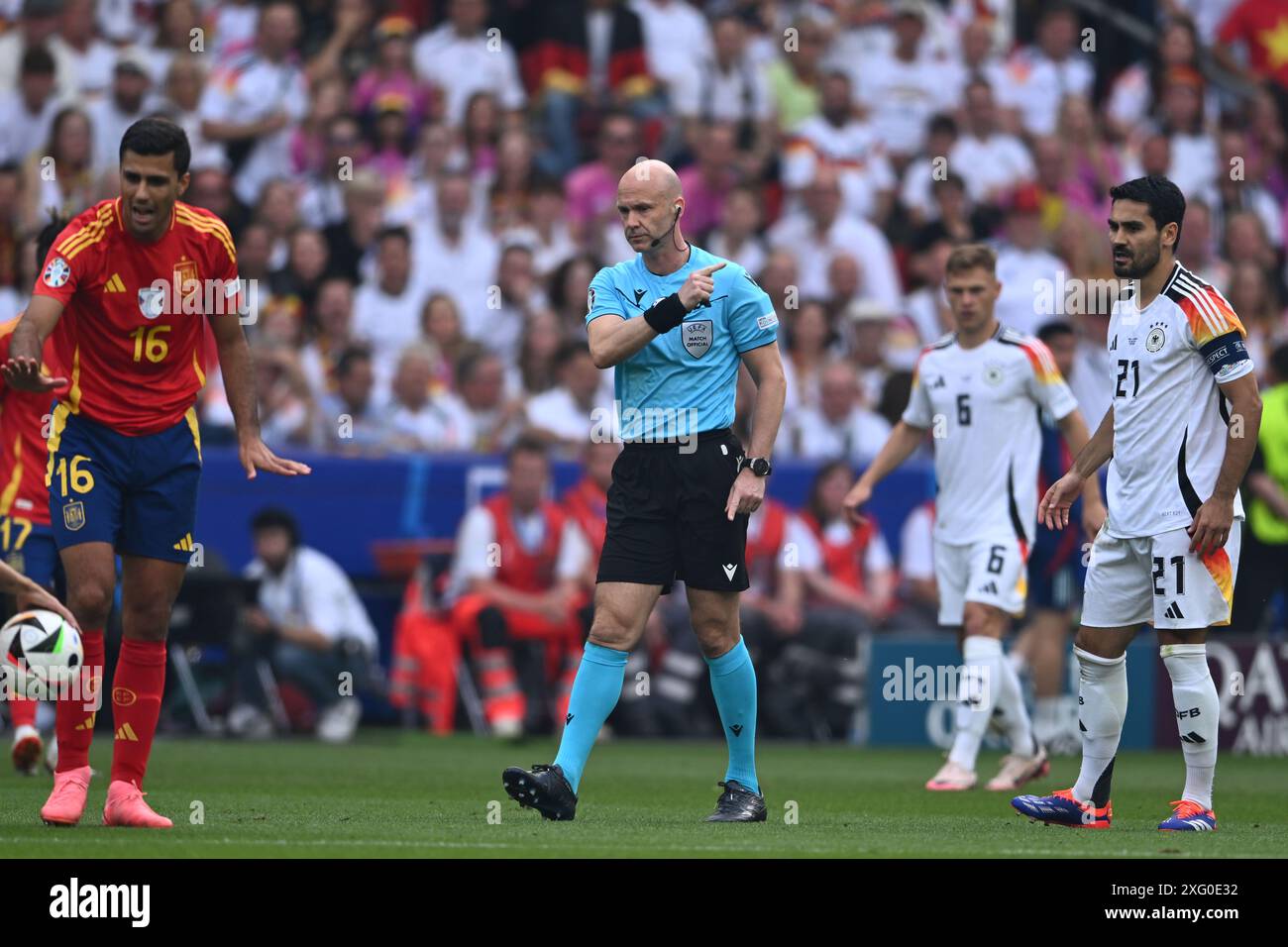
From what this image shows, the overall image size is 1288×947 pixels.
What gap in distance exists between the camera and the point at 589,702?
9180mm

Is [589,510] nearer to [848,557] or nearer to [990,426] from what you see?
[848,557]

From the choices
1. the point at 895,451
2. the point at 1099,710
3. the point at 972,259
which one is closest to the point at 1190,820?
the point at 1099,710

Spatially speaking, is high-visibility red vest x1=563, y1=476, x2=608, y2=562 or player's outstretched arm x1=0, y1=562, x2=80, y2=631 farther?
high-visibility red vest x1=563, y1=476, x2=608, y2=562

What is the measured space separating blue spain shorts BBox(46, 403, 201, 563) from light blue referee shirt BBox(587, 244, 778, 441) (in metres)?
1.88

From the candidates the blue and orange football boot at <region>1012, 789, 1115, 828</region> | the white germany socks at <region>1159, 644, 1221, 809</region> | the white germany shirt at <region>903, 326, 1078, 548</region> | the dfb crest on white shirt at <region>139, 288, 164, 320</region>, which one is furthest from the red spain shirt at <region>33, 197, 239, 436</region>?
the white germany shirt at <region>903, 326, 1078, 548</region>

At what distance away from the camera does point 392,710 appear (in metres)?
17.5

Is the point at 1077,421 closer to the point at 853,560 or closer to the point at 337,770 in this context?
the point at 337,770

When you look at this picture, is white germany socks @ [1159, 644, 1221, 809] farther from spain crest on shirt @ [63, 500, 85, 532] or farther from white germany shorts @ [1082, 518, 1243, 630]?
spain crest on shirt @ [63, 500, 85, 532]

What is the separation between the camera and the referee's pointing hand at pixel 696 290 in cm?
878

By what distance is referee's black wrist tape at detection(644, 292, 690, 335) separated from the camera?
888 cm

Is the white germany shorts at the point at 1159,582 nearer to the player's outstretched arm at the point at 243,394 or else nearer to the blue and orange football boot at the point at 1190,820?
the blue and orange football boot at the point at 1190,820

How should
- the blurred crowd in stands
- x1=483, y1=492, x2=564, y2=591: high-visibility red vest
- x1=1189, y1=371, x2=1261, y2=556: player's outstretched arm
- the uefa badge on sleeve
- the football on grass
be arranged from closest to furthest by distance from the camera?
1. the football on grass
2. the uefa badge on sleeve
3. x1=1189, y1=371, x2=1261, y2=556: player's outstretched arm
4. x1=483, y1=492, x2=564, y2=591: high-visibility red vest
5. the blurred crowd in stands

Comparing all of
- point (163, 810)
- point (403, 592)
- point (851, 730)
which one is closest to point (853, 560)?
point (851, 730)

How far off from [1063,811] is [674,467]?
86.8 inches
